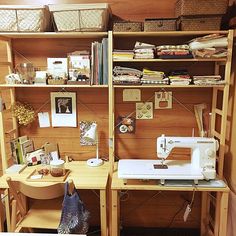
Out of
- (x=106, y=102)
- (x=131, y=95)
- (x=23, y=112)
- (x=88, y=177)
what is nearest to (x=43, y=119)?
(x=23, y=112)

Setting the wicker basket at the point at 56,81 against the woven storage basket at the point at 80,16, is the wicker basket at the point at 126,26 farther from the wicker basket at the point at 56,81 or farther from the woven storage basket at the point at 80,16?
the wicker basket at the point at 56,81

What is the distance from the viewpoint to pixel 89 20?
1974mm

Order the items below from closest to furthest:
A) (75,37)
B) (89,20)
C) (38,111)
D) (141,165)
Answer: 1. (89,20)
2. (141,165)
3. (75,37)
4. (38,111)

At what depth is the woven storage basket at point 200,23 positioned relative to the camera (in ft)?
6.43

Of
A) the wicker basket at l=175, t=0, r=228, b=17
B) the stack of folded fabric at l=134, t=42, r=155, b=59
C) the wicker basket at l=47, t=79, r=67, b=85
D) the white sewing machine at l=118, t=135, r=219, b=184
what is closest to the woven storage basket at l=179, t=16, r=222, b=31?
the wicker basket at l=175, t=0, r=228, b=17

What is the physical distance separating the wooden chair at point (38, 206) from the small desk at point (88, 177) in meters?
0.14

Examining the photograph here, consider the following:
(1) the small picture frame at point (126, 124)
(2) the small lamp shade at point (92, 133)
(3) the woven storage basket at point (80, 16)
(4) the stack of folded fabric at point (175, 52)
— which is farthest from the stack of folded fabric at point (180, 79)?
(2) the small lamp shade at point (92, 133)

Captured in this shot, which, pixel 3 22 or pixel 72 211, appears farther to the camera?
pixel 3 22

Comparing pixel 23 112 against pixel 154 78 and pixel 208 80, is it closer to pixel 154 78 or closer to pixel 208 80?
pixel 154 78

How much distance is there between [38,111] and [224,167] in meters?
1.69

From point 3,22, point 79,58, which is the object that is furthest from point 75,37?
point 3,22

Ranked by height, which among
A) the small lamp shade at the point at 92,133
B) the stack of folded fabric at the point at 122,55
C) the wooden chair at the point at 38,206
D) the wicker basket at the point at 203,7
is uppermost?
the wicker basket at the point at 203,7

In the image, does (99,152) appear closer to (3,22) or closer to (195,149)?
(195,149)

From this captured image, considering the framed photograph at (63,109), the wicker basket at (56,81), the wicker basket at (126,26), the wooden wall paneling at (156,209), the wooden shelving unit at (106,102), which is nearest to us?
the wicker basket at (126,26)
